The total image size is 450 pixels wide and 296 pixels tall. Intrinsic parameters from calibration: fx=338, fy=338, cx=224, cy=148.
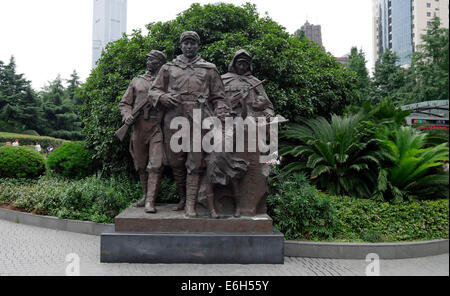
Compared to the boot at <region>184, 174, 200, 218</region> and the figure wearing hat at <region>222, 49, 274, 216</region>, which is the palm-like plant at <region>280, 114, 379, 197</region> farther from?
the boot at <region>184, 174, 200, 218</region>

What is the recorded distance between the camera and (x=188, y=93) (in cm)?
546

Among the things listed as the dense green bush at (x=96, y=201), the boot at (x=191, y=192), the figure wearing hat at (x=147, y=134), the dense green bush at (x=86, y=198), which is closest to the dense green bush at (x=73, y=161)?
the dense green bush at (x=86, y=198)

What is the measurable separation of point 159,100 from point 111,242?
2.27 m

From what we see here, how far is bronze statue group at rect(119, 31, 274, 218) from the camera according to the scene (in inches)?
209

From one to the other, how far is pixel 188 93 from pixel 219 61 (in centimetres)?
281

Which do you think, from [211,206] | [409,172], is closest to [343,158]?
[409,172]

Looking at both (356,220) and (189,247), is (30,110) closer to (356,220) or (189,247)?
(189,247)

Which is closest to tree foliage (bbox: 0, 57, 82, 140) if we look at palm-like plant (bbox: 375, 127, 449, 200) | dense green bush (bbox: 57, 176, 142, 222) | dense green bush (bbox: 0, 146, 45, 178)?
dense green bush (bbox: 0, 146, 45, 178)

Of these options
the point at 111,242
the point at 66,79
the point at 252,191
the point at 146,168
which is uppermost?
the point at 66,79

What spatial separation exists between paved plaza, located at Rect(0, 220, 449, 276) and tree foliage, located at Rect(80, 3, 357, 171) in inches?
135

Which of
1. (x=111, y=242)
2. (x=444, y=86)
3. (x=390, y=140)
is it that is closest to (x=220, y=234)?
(x=111, y=242)

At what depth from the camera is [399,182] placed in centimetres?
647

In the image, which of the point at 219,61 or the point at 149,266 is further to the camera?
the point at 219,61

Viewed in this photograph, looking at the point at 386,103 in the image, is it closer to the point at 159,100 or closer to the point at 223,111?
the point at 223,111
